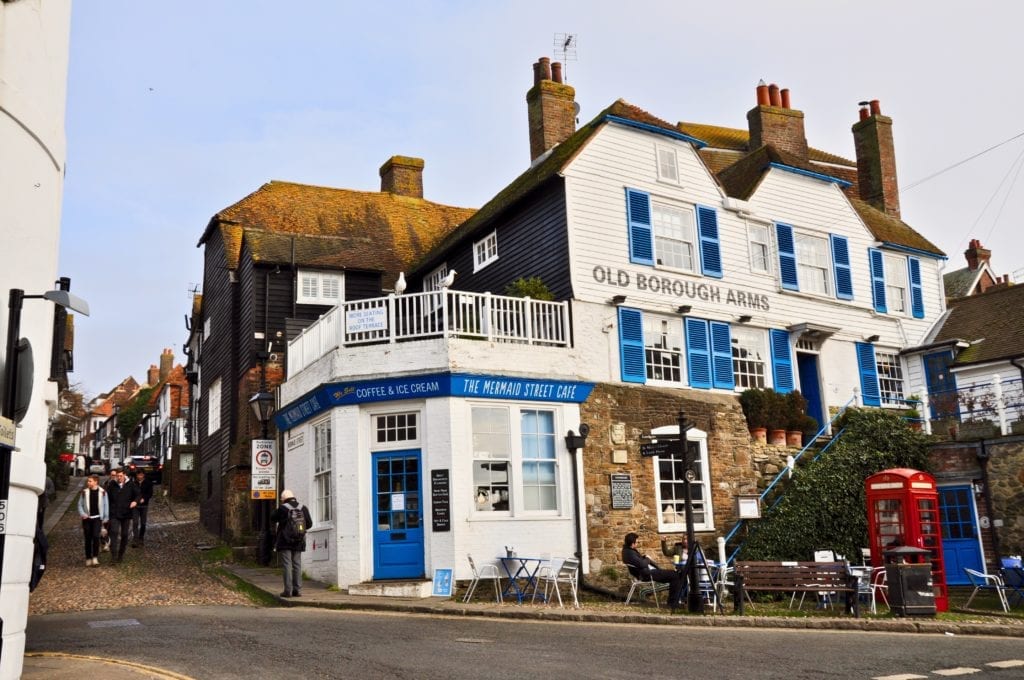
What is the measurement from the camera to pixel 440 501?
16453mm

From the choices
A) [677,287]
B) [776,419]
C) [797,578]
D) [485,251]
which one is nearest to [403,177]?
[485,251]

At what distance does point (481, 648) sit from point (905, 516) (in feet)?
30.2

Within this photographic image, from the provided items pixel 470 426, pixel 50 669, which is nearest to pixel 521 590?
pixel 470 426

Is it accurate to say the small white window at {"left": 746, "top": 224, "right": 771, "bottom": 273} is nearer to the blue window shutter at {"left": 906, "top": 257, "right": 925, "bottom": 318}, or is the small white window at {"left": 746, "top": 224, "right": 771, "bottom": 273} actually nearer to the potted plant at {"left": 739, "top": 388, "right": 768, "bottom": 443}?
the potted plant at {"left": 739, "top": 388, "right": 768, "bottom": 443}

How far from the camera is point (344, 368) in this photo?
1717 cm

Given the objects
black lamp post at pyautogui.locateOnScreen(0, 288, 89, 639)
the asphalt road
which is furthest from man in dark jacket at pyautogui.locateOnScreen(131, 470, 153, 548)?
black lamp post at pyautogui.locateOnScreen(0, 288, 89, 639)

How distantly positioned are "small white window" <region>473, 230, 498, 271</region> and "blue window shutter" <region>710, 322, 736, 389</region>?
5172 millimetres

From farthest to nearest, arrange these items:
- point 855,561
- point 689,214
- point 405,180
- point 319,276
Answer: point 405,180, point 319,276, point 689,214, point 855,561

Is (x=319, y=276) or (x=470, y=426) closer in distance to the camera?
(x=470, y=426)

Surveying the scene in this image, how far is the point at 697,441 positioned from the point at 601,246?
14.5 feet

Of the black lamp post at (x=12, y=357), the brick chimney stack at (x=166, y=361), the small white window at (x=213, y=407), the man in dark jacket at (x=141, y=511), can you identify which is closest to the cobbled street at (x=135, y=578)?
the man in dark jacket at (x=141, y=511)

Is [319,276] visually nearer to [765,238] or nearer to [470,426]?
[470,426]

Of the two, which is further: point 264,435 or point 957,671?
point 264,435

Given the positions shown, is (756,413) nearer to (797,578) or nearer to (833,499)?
(833,499)
